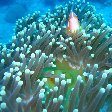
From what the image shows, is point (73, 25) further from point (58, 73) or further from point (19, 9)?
point (19, 9)

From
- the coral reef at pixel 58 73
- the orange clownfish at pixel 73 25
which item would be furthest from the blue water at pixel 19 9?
the orange clownfish at pixel 73 25

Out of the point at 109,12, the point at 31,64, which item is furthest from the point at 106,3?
the point at 31,64

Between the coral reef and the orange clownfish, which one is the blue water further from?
the orange clownfish

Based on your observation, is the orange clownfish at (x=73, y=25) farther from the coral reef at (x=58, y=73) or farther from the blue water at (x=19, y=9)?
the blue water at (x=19, y=9)

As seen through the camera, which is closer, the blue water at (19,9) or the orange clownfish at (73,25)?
the orange clownfish at (73,25)

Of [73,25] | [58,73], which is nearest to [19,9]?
[73,25]

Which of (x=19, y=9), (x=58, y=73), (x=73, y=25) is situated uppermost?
(x=19, y=9)

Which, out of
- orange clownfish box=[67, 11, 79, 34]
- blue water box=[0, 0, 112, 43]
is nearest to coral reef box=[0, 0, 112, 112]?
orange clownfish box=[67, 11, 79, 34]
